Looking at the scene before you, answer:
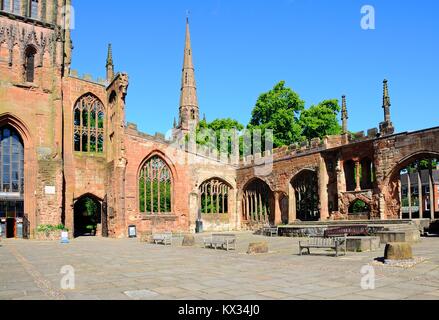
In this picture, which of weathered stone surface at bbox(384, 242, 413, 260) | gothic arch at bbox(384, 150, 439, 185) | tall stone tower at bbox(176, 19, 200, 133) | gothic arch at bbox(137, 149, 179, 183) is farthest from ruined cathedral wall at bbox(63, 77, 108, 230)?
tall stone tower at bbox(176, 19, 200, 133)

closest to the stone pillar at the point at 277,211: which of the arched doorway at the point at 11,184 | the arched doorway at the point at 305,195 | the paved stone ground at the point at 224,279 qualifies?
the arched doorway at the point at 305,195

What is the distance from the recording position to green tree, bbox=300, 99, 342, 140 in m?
39.6

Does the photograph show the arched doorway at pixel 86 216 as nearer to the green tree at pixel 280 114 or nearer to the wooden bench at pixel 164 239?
the green tree at pixel 280 114

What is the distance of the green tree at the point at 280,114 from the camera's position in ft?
130

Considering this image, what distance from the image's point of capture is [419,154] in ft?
71.4

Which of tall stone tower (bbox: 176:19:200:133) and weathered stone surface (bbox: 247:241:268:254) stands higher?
tall stone tower (bbox: 176:19:200:133)

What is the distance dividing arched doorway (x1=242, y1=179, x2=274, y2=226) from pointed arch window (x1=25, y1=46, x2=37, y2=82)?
1778cm

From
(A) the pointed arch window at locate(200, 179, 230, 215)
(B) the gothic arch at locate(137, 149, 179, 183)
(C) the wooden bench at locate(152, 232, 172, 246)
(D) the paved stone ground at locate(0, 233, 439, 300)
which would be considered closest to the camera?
(D) the paved stone ground at locate(0, 233, 439, 300)

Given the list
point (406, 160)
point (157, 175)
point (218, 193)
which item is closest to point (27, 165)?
point (157, 175)

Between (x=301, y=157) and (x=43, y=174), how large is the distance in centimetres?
1655

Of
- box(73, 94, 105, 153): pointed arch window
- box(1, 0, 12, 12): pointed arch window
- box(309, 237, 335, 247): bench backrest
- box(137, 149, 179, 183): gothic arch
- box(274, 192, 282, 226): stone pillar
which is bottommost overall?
box(309, 237, 335, 247): bench backrest

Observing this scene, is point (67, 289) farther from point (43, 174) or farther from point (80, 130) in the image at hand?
point (80, 130)

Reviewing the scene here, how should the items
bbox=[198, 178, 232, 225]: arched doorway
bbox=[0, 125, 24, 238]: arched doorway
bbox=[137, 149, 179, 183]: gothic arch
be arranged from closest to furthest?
1. bbox=[0, 125, 24, 238]: arched doorway
2. bbox=[137, 149, 179, 183]: gothic arch
3. bbox=[198, 178, 232, 225]: arched doorway

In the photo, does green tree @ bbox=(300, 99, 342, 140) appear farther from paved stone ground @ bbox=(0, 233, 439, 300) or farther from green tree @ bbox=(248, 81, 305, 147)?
paved stone ground @ bbox=(0, 233, 439, 300)
